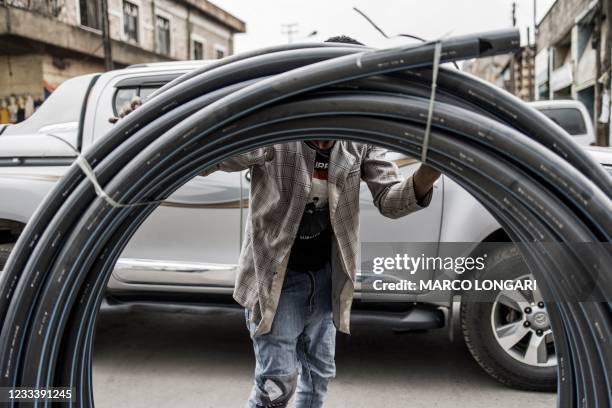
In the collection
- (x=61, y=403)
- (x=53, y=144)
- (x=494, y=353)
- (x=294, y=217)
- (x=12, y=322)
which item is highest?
(x=53, y=144)

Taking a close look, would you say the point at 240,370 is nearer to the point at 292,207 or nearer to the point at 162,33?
the point at 292,207

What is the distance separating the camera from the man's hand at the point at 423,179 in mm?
1731

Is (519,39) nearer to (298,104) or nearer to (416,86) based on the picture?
(416,86)

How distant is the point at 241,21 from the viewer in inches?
1025

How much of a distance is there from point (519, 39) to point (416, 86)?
25 cm

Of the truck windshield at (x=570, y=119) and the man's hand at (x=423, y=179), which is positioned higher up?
the truck windshield at (x=570, y=119)

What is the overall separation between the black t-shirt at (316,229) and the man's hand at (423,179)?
13.9 inches

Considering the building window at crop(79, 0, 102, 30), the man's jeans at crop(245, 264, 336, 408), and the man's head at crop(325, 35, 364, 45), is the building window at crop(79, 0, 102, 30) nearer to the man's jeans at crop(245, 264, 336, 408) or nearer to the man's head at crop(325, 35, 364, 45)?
the man's head at crop(325, 35, 364, 45)

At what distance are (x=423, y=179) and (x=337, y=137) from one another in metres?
0.47

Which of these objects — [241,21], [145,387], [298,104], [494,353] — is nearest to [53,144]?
[145,387]

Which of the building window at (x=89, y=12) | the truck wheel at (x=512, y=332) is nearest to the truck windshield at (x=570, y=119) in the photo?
the truck wheel at (x=512, y=332)

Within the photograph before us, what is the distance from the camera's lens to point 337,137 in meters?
1.41

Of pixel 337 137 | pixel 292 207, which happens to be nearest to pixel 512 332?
pixel 292 207

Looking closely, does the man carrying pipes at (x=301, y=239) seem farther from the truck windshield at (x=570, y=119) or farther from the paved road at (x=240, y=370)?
the truck windshield at (x=570, y=119)
